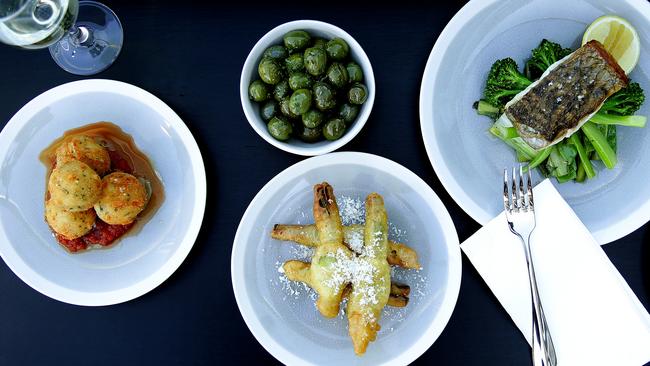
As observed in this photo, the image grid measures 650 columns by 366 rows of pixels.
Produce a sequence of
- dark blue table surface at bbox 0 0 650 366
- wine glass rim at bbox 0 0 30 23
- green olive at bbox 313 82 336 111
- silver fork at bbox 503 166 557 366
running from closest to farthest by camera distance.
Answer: wine glass rim at bbox 0 0 30 23 < green olive at bbox 313 82 336 111 < silver fork at bbox 503 166 557 366 < dark blue table surface at bbox 0 0 650 366

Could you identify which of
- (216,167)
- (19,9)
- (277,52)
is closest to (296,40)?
(277,52)

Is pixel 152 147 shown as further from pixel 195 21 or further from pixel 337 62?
pixel 337 62

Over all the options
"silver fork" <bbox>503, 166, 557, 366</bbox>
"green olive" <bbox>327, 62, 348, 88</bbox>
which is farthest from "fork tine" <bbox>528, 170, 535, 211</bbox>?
"green olive" <bbox>327, 62, 348, 88</bbox>

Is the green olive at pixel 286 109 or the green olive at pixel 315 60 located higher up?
the green olive at pixel 315 60

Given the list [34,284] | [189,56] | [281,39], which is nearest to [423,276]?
[281,39]

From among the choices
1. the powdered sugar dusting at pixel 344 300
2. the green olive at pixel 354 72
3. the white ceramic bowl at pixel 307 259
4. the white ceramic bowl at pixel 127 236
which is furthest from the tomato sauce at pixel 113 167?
the green olive at pixel 354 72

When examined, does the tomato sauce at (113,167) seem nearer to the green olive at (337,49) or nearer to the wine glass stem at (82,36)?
the wine glass stem at (82,36)

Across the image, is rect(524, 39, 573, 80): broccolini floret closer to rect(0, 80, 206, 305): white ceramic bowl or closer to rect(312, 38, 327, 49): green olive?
rect(312, 38, 327, 49): green olive
